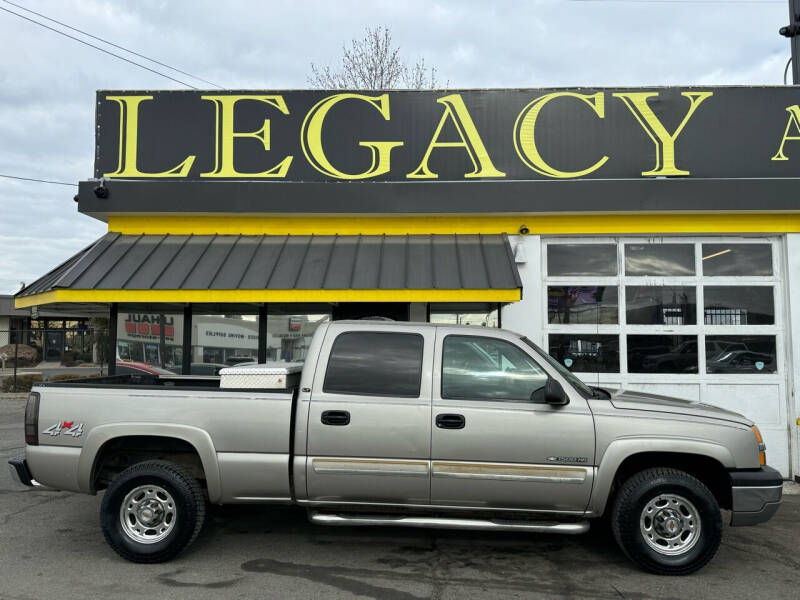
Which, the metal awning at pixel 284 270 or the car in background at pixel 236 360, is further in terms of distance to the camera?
the car in background at pixel 236 360

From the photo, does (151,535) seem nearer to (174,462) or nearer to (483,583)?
(174,462)

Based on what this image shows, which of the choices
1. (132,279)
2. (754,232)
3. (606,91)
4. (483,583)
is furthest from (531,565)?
(606,91)

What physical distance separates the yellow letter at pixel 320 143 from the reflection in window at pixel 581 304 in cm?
304

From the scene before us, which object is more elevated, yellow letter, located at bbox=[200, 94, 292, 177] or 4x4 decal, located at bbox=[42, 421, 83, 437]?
yellow letter, located at bbox=[200, 94, 292, 177]

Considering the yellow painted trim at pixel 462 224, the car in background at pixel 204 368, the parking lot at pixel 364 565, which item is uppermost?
the yellow painted trim at pixel 462 224

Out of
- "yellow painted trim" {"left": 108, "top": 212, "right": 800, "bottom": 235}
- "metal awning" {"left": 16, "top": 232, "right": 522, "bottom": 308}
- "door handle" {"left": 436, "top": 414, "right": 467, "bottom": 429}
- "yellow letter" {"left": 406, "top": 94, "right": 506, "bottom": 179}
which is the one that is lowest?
"door handle" {"left": 436, "top": 414, "right": 467, "bottom": 429}

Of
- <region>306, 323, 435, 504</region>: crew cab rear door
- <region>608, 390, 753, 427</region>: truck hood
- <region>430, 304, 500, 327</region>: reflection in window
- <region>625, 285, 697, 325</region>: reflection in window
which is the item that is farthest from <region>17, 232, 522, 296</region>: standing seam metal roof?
<region>306, 323, 435, 504</region>: crew cab rear door

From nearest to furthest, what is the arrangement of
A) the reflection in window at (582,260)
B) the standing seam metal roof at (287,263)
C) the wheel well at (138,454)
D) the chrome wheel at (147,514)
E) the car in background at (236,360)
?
the chrome wheel at (147,514) < the wheel well at (138,454) < the standing seam metal roof at (287,263) < the car in background at (236,360) < the reflection in window at (582,260)

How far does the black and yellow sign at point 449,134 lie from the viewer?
28.8ft

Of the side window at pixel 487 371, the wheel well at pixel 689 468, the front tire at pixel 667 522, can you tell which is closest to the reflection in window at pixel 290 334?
the side window at pixel 487 371

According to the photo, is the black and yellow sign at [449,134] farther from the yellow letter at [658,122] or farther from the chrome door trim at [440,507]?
the chrome door trim at [440,507]

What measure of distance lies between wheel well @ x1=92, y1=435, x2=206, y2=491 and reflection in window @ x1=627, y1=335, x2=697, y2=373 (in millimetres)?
5983

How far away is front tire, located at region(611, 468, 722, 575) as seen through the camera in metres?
4.63

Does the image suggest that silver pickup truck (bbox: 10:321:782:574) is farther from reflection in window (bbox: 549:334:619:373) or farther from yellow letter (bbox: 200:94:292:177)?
yellow letter (bbox: 200:94:292:177)
